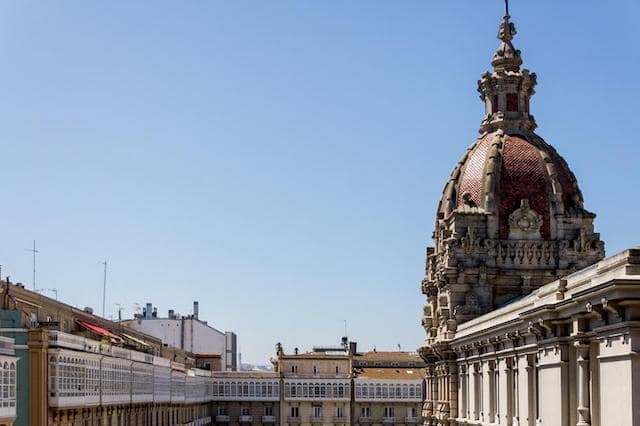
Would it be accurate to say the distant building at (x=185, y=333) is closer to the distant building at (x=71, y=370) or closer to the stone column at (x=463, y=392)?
the distant building at (x=71, y=370)

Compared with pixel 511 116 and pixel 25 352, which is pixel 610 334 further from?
pixel 511 116

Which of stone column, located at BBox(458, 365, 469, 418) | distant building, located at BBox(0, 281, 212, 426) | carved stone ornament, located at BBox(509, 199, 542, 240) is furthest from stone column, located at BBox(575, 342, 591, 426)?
carved stone ornament, located at BBox(509, 199, 542, 240)

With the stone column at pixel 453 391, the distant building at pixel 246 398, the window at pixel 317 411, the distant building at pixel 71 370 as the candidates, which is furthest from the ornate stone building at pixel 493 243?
the distant building at pixel 246 398

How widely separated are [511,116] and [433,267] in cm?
956

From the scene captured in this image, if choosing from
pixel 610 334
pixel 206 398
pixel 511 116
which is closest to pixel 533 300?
pixel 610 334

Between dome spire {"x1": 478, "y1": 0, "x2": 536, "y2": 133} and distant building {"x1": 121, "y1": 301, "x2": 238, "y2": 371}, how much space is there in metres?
59.3

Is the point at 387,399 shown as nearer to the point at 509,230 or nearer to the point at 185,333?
the point at 185,333

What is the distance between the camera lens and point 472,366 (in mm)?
59125

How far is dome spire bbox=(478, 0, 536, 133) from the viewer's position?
70.5m

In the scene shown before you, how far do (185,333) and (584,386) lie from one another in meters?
95.9

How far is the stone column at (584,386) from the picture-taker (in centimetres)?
3491

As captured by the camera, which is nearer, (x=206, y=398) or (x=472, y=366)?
(x=472, y=366)

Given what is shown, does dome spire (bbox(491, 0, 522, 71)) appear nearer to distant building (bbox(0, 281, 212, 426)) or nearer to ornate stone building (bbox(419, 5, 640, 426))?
ornate stone building (bbox(419, 5, 640, 426))

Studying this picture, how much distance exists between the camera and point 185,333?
128 m
